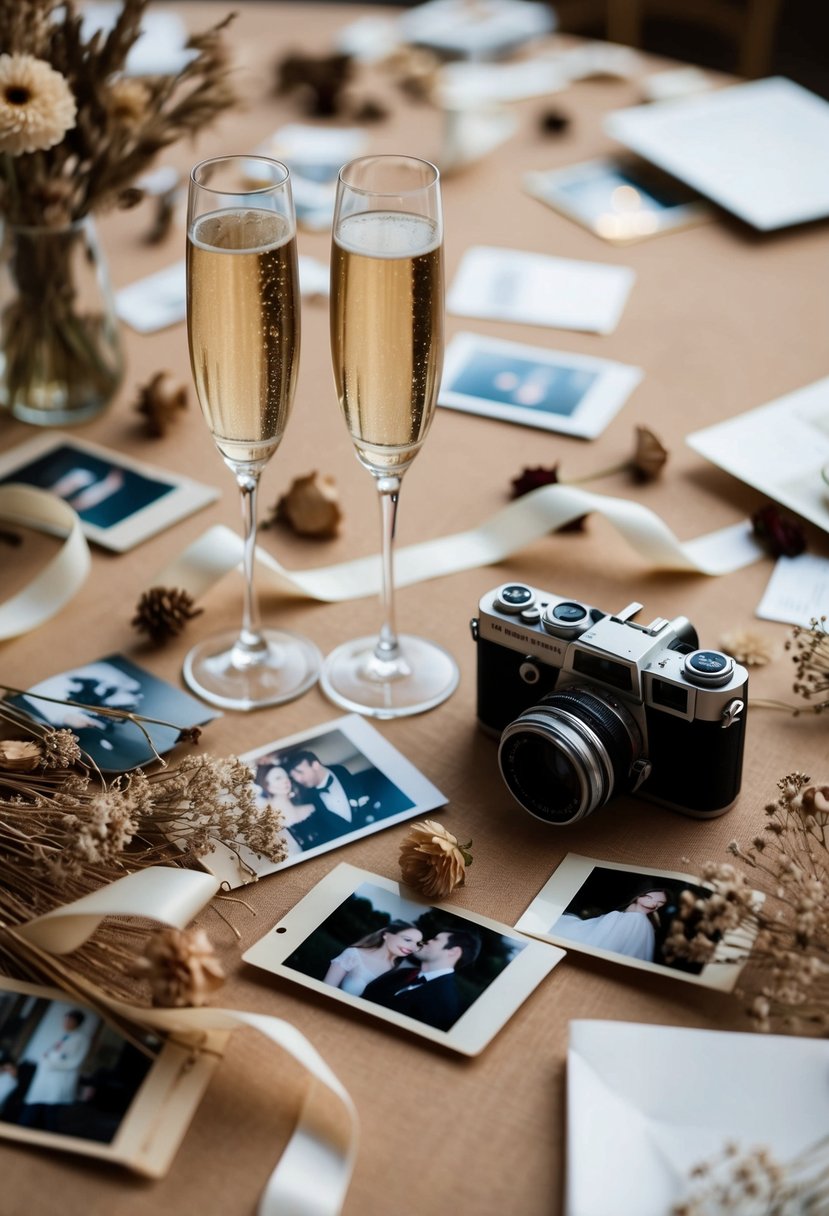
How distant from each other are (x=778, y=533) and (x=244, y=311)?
24.1 inches

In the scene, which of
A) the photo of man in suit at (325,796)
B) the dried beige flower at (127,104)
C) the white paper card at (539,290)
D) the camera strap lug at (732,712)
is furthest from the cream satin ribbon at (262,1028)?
the white paper card at (539,290)

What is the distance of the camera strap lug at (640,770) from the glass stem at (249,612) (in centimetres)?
38

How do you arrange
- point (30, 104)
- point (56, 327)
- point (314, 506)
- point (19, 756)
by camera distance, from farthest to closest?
point (56, 327), point (314, 506), point (30, 104), point (19, 756)

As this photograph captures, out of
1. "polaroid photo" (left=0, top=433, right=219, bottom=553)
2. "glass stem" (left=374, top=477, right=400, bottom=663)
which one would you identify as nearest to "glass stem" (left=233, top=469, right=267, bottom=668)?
"glass stem" (left=374, top=477, right=400, bottom=663)

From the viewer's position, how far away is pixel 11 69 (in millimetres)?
1293

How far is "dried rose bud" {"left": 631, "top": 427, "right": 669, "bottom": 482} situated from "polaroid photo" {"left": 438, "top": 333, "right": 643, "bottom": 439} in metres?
0.09

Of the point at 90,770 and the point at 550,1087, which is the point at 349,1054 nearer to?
the point at 550,1087

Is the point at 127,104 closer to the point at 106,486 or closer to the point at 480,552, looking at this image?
the point at 106,486

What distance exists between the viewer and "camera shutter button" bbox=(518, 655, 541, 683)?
107 cm

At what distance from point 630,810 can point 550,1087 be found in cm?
28

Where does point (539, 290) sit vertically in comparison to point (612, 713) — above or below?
below

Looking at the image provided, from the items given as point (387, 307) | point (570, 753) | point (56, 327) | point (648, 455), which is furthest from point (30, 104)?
point (570, 753)

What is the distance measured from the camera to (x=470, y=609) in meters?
1.31

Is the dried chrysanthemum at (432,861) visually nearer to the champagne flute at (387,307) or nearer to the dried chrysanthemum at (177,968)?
the dried chrysanthemum at (177,968)
